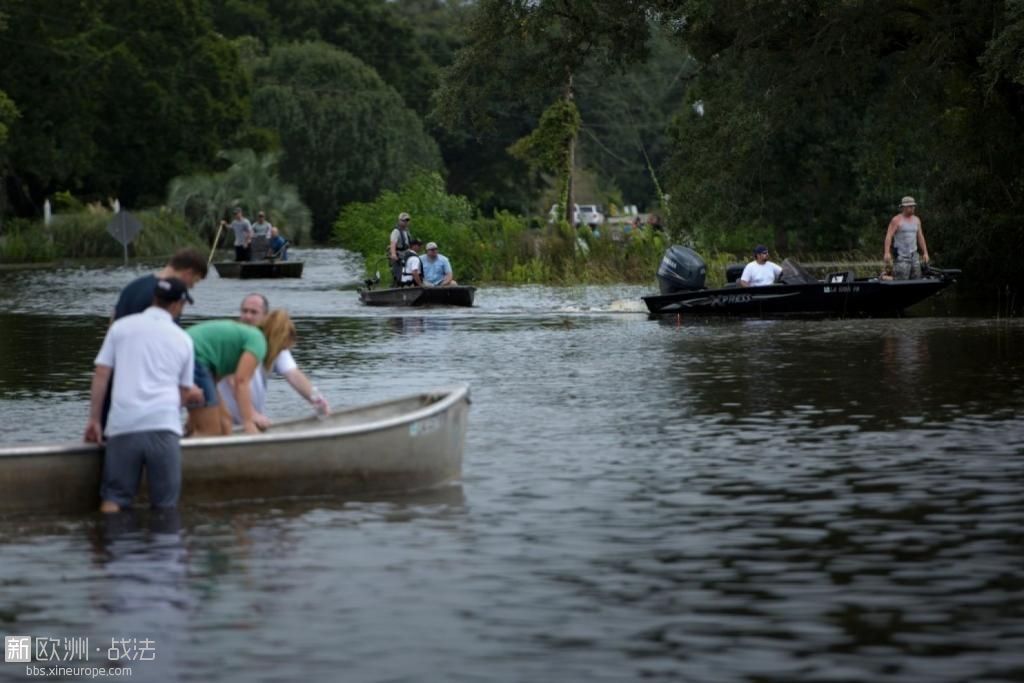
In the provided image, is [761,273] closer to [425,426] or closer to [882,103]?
[882,103]

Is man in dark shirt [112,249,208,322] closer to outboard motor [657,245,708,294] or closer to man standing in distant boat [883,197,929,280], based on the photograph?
man standing in distant boat [883,197,929,280]

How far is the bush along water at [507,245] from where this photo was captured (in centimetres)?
5244

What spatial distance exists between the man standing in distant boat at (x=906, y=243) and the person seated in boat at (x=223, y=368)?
2223 centimetres

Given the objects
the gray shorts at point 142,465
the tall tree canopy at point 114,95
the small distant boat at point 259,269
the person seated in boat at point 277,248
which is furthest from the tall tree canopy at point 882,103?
the tall tree canopy at point 114,95

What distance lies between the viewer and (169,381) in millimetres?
12875

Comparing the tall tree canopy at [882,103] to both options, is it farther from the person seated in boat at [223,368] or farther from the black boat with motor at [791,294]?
the person seated in boat at [223,368]

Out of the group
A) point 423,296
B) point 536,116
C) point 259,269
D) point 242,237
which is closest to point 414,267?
point 423,296

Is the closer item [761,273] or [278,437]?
[278,437]

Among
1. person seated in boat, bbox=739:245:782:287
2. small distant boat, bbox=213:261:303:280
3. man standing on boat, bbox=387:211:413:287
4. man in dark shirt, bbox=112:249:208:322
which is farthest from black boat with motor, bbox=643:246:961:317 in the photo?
small distant boat, bbox=213:261:303:280

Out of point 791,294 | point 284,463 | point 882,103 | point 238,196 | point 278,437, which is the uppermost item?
point 882,103

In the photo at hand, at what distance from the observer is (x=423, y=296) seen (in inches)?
1630

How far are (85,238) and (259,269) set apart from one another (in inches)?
1108

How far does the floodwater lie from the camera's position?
30.4 feet

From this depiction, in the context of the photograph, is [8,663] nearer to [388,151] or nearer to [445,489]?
[445,489]
